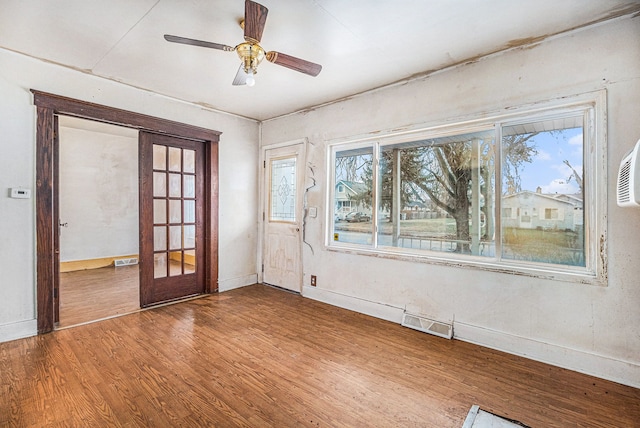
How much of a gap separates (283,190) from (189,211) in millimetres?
1397

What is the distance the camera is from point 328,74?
10.3 ft

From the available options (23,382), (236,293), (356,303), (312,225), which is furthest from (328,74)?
(23,382)

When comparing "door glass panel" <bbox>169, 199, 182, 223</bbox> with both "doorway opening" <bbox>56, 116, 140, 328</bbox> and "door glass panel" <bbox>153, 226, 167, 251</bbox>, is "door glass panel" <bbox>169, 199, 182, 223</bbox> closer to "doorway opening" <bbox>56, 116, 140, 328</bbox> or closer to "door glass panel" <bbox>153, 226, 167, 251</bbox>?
"door glass panel" <bbox>153, 226, 167, 251</bbox>

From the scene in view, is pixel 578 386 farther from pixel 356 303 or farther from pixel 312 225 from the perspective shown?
pixel 312 225

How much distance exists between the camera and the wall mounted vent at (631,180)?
1799 mm

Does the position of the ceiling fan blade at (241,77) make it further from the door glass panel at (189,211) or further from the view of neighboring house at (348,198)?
the door glass panel at (189,211)

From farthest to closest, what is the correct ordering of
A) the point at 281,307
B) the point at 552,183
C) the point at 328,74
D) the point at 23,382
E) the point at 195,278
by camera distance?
the point at 195,278 < the point at 281,307 < the point at 328,74 < the point at 552,183 < the point at 23,382

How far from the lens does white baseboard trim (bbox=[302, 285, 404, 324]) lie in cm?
336

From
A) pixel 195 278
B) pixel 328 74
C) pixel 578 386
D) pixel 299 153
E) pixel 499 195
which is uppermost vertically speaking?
pixel 328 74

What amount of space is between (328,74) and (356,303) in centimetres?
268

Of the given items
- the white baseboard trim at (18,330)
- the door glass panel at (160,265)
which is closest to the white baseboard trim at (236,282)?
the door glass panel at (160,265)

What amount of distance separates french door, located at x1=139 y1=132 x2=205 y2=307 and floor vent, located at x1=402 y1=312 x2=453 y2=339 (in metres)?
2.89

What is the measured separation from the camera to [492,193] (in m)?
2.83

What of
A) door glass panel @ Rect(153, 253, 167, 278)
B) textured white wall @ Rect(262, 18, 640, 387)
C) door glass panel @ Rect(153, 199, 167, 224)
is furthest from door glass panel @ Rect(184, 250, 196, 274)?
textured white wall @ Rect(262, 18, 640, 387)
